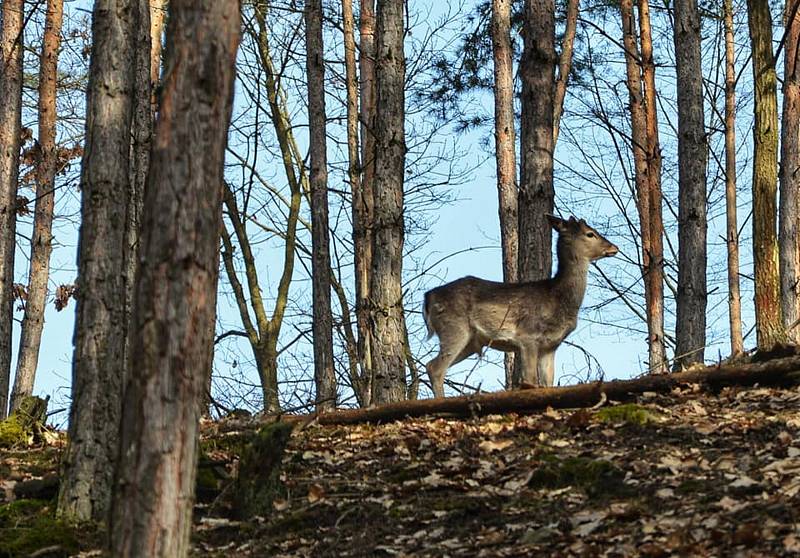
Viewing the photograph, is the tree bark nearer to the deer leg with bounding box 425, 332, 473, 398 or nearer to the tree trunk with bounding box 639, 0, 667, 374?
the deer leg with bounding box 425, 332, 473, 398

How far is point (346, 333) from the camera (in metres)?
26.1

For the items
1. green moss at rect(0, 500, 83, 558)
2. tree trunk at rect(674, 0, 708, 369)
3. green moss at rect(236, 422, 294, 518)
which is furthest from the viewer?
tree trunk at rect(674, 0, 708, 369)

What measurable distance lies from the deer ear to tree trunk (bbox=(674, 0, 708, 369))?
2.71 meters

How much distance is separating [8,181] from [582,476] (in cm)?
1149

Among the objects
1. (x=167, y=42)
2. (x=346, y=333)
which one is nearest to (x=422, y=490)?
(x=167, y=42)

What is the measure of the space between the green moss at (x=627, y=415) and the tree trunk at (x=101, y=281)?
12.4 feet

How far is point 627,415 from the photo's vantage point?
31.7 feet

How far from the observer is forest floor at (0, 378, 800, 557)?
7.20 meters

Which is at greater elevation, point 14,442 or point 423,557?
point 14,442

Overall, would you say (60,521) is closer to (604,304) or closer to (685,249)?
(685,249)

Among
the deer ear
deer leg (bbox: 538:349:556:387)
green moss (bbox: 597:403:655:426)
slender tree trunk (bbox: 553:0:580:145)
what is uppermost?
Answer: slender tree trunk (bbox: 553:0:580:145)

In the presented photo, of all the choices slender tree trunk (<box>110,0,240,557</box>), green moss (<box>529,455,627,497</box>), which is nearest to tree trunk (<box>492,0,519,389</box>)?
green moss (<box>529,455,627,497</box>)

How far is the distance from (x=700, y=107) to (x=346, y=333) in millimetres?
10721

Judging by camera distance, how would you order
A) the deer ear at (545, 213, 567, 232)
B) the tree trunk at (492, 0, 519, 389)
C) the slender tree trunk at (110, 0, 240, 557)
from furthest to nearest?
the tree trunk at (492, 0, 519, 389)
the deer ear at (545, 213, 567, 232)
the slender tree trunk at (110, 0, 240, 557)
